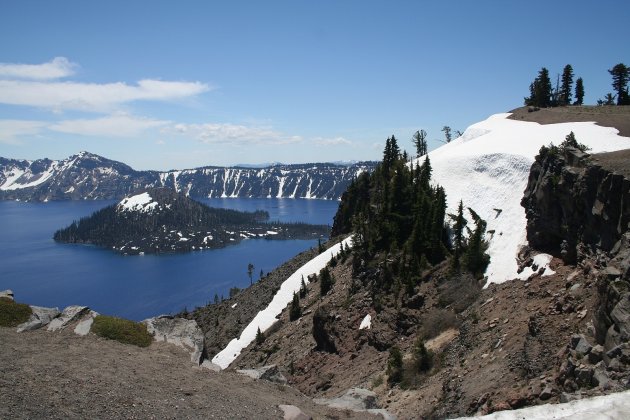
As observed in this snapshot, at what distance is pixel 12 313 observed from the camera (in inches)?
1066

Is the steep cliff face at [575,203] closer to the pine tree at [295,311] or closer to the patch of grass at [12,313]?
the pine tree at [295,311]

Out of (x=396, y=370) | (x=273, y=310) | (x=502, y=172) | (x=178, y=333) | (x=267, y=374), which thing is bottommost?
(x=273, y=310)

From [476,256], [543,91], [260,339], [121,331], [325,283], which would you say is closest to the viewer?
[121,331]

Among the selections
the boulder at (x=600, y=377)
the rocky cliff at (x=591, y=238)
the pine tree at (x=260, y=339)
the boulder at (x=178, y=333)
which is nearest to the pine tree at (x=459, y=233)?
the rocky cliff at (x=591, y=238)

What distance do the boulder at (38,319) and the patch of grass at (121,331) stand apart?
2.74 metres

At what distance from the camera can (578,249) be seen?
34.4m

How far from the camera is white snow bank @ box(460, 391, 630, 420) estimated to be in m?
16.0

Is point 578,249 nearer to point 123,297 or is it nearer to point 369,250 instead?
point 369,250

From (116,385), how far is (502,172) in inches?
2142

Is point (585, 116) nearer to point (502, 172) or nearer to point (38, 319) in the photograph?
point (502, 172)

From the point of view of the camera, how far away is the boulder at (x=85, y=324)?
27016 millimetres

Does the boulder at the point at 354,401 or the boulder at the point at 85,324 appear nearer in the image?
the boulder at the point at 354,401

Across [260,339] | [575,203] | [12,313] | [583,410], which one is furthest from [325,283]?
[583,410]

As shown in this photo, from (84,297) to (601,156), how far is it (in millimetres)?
180477
